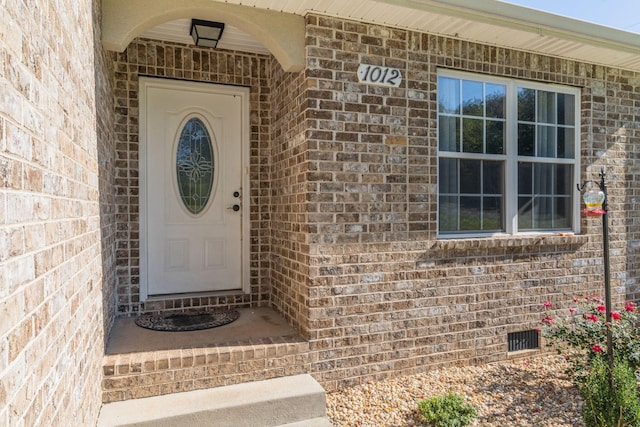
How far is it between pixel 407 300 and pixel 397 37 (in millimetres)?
2344

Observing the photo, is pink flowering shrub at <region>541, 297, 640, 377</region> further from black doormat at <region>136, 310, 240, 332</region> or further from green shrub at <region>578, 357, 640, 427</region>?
black doormat at <region>136, 310, 240, 332</region>

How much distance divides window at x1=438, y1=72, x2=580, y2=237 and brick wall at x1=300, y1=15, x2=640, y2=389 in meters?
0.19

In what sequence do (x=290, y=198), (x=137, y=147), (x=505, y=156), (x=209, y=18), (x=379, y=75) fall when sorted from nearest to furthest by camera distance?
(x=209, y=18) < (x=379, y=75) < (x=290, y=198) < (x=137, y=147) < (x=505, y=156)

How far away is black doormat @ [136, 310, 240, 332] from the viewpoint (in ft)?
12.1

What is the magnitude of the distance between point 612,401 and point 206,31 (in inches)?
166

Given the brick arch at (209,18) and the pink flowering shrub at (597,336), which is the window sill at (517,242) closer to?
the pink flowering shrub at (597,336)

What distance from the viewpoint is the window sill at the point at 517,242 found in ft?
12.8

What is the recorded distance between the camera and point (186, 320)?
394 cm

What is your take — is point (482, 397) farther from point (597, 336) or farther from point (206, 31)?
point (206, 31)

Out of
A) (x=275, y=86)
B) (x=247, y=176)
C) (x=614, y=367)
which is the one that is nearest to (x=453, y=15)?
(x=275, y=86)

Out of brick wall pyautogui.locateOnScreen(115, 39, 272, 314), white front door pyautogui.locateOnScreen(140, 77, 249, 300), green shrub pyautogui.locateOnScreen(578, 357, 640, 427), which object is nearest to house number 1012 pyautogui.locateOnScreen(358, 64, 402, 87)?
brick wall pyautogui.locateOnScreen(115, 39, 272, 314)

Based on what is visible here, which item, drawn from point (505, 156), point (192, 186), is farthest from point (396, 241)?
point (192, 186)

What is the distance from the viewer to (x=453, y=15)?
3.49 metres

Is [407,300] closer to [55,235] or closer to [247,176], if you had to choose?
[247,176]
